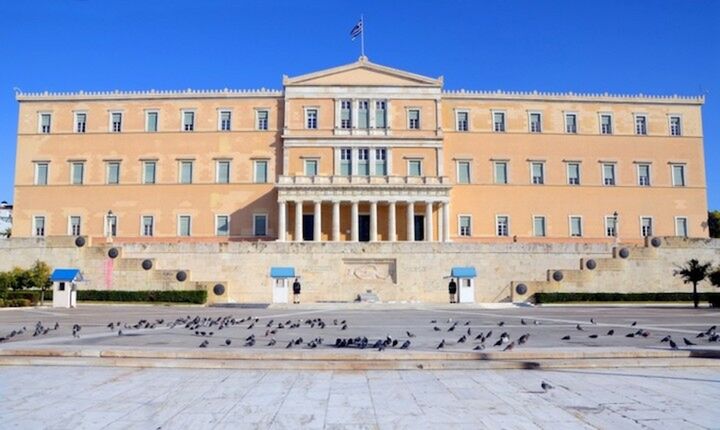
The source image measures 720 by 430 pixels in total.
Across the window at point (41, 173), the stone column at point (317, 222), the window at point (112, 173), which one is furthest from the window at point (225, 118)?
the window at point (41, 173)

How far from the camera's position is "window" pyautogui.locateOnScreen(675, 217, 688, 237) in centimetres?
5209

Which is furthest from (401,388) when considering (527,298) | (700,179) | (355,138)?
(700,179)

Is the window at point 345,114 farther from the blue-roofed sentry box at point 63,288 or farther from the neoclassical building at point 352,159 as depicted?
the blue-roofed sentry box at point 63,288

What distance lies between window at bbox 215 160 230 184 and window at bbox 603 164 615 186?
3404cm

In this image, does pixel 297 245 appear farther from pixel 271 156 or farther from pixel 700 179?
pixel 700 179

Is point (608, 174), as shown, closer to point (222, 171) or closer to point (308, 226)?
point (308, 226)

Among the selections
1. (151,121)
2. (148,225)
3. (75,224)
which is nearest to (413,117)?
(151,121)

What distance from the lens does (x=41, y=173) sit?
52.2 metres

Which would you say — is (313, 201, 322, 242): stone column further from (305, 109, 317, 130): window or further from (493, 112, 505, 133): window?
(493, 112, 505, 133): window

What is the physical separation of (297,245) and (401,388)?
3127cm

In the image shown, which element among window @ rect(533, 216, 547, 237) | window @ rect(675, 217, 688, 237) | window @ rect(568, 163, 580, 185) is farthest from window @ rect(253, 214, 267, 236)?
window @ rect(675, 217, 688, 237)

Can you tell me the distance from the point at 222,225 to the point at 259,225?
A: 3.29m

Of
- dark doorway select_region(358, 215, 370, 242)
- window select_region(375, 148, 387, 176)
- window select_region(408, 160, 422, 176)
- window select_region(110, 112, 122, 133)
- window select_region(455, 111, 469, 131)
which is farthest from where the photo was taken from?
window select_region(110, 112, 122, 133)

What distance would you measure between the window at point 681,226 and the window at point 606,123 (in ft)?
32.9
